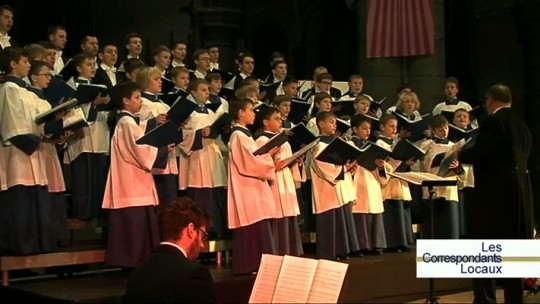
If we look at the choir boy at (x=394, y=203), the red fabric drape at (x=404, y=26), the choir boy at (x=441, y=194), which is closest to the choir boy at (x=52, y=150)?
the choir boy at (x=394, y=203)

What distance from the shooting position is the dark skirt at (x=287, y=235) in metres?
6.89

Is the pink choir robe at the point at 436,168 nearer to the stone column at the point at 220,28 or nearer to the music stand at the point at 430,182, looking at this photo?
the music stand at the point at 430,182

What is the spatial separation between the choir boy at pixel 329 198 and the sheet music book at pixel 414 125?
100cm

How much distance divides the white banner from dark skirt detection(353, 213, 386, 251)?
2.44 m

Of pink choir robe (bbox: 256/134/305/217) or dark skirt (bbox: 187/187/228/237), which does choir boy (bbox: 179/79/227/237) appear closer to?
dark skirt (bbox: 187/187/228/237)

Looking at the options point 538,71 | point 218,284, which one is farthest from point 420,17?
point 218,284

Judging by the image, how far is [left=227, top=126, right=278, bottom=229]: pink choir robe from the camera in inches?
260

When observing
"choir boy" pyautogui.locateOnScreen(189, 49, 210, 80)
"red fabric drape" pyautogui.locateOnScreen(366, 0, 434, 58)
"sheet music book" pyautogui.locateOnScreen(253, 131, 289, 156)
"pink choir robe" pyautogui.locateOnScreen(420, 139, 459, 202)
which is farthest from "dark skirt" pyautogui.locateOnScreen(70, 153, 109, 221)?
"red fabric drape" pyautogui.locateOnScreen(366, 0, 434, 58)

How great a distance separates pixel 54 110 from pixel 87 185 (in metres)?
0.99

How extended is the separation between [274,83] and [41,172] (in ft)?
9.87

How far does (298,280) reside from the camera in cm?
386

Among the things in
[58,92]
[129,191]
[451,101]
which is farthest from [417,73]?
[58,92]

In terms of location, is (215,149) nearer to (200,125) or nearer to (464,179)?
(200,125)

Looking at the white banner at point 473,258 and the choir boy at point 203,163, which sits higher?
the choir boy at point 203,163
